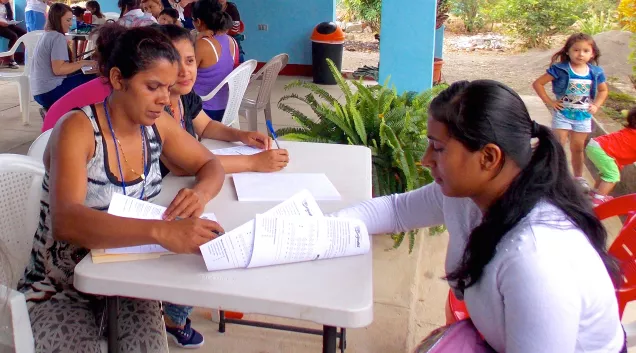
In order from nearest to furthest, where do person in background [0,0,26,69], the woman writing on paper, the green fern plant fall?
the woman writing on paper
the green fern plant
person in background [0,0,26,69]

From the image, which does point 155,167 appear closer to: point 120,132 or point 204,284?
point 120,132

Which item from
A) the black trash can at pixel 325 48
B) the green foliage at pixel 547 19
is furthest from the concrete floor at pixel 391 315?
the green foliage at pixel 547 19

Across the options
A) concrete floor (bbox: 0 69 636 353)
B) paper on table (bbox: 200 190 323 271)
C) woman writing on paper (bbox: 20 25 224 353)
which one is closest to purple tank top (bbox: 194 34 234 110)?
concrete floor (bbox: 0 69 636 353)

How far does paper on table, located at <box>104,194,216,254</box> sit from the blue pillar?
4.14 metres

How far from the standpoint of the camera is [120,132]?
1835 millimetres

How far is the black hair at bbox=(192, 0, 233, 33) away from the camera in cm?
407

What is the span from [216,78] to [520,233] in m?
3.26

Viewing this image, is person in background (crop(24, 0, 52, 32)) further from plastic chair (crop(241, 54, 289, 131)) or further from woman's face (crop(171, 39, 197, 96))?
woman's face (crop(171, 39, 197, 96))

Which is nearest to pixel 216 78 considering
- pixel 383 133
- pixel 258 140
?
pixel 383 133

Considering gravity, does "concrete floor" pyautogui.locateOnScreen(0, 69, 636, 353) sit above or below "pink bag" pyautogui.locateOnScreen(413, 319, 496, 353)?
below

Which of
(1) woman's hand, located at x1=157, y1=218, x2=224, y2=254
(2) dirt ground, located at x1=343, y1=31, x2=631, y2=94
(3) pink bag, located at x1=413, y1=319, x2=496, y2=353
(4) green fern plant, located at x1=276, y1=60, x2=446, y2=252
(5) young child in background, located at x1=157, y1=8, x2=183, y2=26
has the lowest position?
(2) dirt ground, located at x1=343, y1=31, x2=631, y2=94

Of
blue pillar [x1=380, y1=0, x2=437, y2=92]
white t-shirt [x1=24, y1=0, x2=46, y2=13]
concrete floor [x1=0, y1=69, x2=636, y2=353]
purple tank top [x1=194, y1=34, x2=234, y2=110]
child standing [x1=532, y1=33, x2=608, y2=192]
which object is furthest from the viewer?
white t-shirt [x1=24, y1=0, x2=46, y2=13]

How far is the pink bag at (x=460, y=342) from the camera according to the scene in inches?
57.1

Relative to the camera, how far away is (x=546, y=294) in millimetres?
1182
